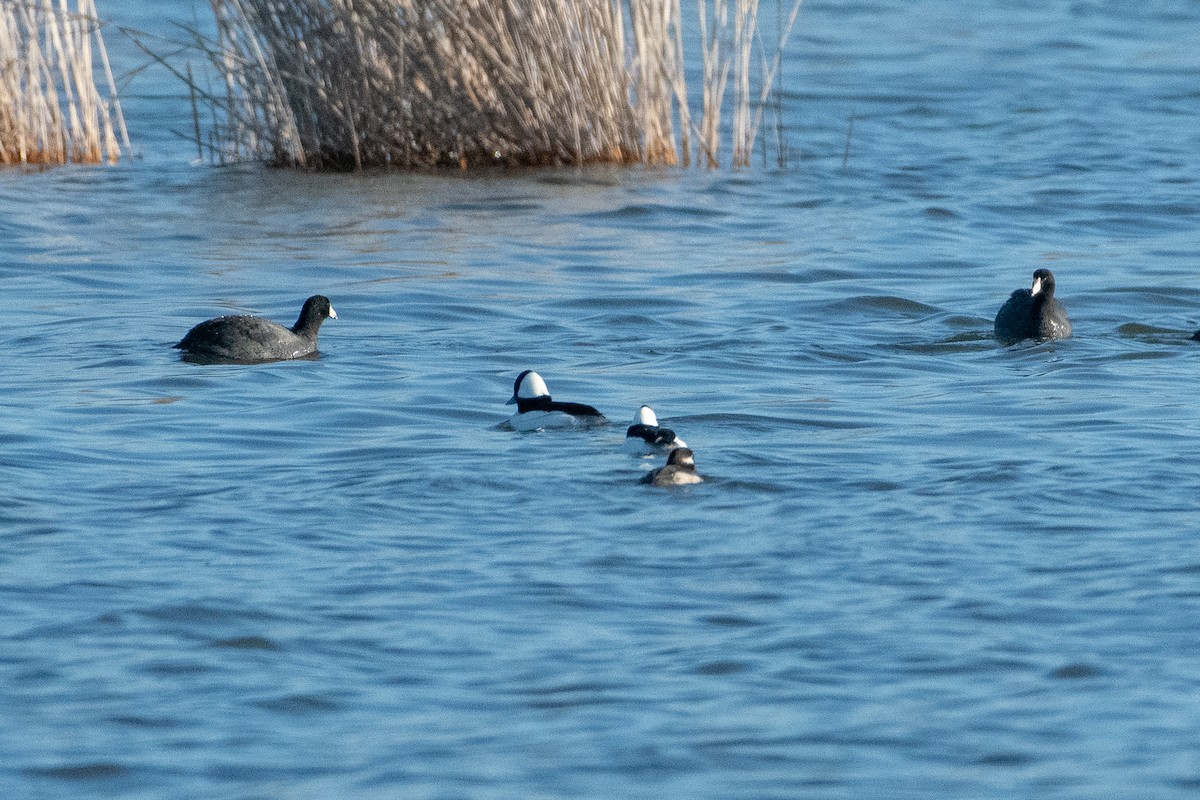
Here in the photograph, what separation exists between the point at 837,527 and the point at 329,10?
426 inches

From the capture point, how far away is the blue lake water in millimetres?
5461

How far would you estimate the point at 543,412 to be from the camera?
9.28 meters

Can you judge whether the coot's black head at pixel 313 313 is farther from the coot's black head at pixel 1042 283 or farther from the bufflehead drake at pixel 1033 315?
the coot's black head at pixel 1042 283

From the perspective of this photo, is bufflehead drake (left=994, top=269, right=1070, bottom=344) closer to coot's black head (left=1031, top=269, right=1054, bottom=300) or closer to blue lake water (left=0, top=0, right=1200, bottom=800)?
coot's black head (left=1031, top=269, right=1054, bottom=300)

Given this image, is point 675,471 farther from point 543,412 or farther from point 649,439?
point 543,412

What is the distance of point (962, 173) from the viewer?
19.5 metres

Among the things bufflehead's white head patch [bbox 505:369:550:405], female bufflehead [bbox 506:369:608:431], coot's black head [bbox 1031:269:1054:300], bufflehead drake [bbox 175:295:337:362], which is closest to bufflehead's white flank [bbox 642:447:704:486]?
female bufflehead [bbox 506:369:608:431]

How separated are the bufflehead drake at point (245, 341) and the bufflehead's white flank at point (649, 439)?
10.8 feet

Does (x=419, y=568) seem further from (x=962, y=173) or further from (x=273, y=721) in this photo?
(x=962, y=173)

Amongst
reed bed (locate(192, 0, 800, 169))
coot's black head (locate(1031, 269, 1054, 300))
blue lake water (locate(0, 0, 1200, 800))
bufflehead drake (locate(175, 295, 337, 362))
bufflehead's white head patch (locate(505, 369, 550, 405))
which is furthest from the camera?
reed bed (locate(192, 0, 800, 169))

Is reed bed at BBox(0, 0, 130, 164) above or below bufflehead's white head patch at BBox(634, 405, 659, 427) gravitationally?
above

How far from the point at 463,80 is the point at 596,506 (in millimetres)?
9875

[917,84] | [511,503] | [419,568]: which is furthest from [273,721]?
[917,84]

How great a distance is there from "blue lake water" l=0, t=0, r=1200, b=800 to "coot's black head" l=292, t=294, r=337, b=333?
0.25 meters
